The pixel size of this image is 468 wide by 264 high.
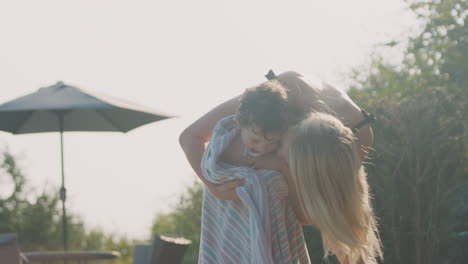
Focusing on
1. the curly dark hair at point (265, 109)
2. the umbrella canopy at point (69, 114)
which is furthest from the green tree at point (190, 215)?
the curly dark hair at point (265, 109)

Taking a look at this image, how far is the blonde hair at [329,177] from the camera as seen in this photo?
2471 mm

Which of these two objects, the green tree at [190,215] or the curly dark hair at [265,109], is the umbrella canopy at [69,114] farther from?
the curly dark hair at [265,109]

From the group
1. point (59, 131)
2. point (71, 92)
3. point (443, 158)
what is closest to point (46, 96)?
point (71, 92)

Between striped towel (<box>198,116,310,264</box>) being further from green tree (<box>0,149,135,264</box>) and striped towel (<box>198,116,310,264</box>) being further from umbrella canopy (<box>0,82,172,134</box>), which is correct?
green tree (<box>0,149,135,264</box>)

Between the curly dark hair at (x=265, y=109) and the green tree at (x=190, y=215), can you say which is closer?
the curly dark hair at (x=265, y=109)

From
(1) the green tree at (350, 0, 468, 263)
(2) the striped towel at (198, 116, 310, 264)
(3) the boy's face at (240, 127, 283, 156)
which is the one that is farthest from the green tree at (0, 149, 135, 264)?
(3) the boy's face at (240, 127, 283, 156)

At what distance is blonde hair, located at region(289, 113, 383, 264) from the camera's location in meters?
2.47

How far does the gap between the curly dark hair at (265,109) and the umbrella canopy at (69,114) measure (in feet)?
12.5

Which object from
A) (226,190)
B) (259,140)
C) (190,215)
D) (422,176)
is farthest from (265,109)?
(190,215)

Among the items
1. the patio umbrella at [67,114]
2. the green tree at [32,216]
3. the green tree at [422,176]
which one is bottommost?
the green tree at [32,216]

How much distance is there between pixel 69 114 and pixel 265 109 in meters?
5.44

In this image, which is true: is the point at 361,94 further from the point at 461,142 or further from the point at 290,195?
the point at 290,195

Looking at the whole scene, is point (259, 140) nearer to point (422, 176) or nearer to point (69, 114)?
point (422, 176)

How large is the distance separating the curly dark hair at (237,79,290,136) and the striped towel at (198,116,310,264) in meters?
0.21
